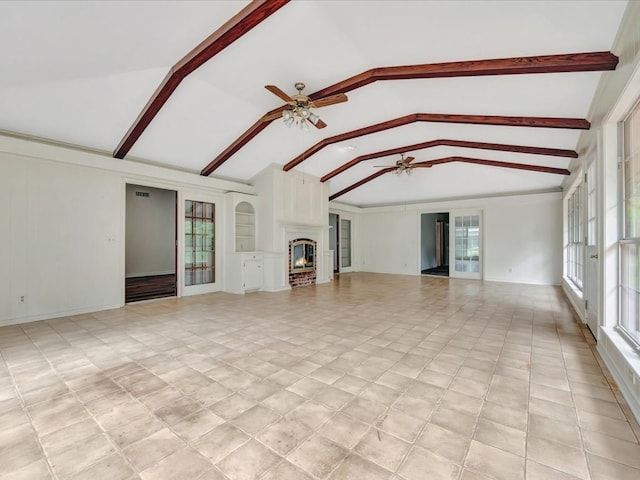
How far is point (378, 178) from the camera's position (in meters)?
8.76

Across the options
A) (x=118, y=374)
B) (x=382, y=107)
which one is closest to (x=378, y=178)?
(x=382, y=107)

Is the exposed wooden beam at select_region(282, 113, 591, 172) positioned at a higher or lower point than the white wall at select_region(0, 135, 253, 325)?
higher

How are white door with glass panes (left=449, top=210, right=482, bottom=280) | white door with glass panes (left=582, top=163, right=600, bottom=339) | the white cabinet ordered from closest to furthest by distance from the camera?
white door with glass panes (left=582, top=163, right=600, bottom=339) → the white cabinet → white door with glass panes (left=449, top=210, right=482, bottom=280)

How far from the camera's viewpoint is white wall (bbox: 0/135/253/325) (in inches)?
162

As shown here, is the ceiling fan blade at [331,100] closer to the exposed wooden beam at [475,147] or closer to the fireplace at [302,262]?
the exposed wooden beam at [475,147]

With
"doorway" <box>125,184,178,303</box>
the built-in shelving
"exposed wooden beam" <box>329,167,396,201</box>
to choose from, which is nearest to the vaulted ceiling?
the built-in shelving

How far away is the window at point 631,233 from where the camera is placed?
238 cm

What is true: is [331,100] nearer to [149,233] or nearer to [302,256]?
[302,256]

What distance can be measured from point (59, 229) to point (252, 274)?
3.45 metres

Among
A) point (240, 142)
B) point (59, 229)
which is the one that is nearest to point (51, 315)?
point (59, 229)

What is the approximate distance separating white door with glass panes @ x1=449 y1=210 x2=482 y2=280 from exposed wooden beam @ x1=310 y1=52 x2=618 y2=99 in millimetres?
6478

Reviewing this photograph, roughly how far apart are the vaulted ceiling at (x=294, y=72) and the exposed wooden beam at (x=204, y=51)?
0.6 inches

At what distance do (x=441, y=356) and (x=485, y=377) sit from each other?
0.48m

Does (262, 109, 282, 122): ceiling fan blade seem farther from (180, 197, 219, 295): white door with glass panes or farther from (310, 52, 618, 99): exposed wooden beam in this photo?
(180, 197, 219, 295): white door with glass panes
